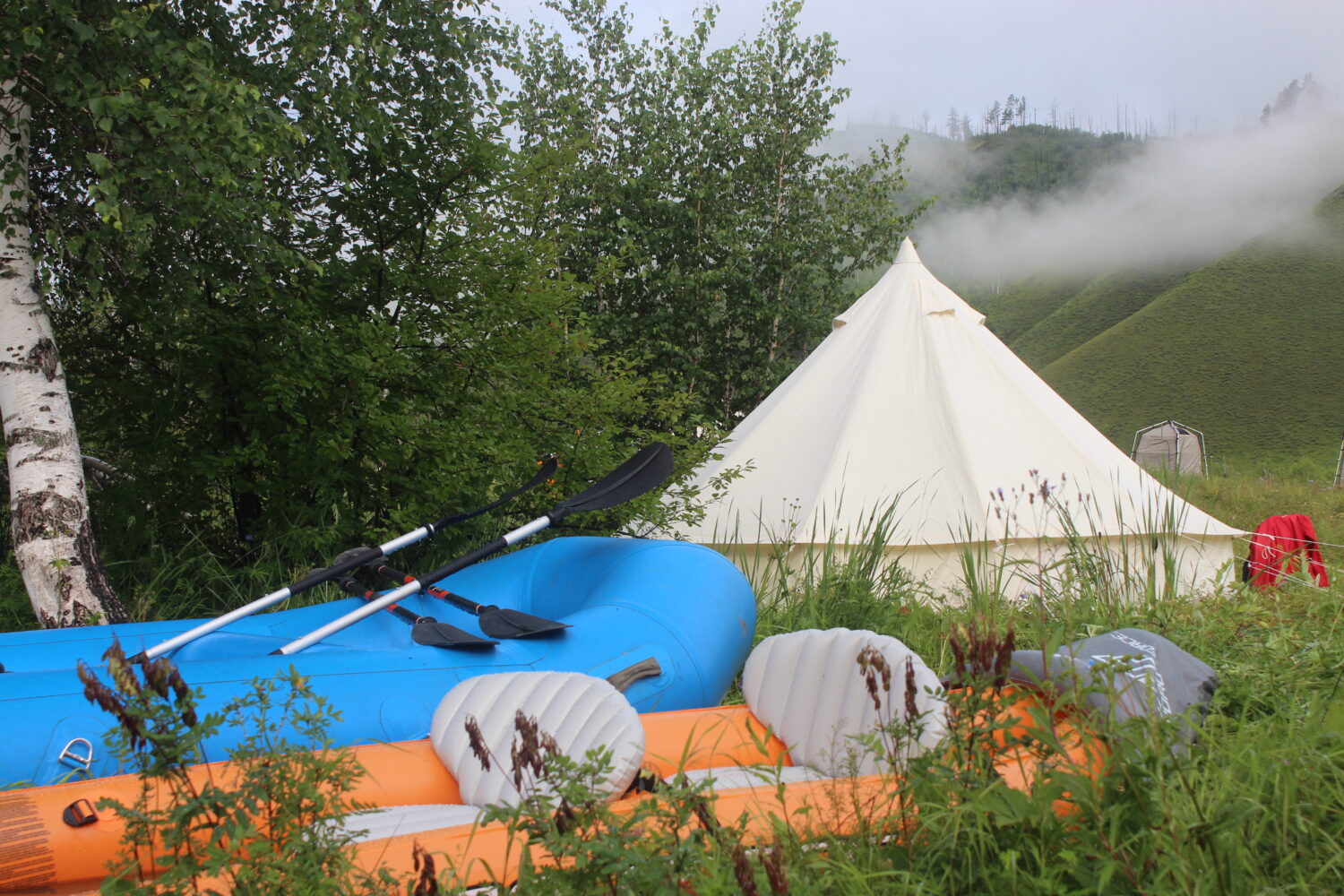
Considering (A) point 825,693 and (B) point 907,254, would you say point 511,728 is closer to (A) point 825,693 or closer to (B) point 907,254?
(A) point 825,693

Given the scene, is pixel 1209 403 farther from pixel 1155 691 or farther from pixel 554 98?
pixel 1155 691

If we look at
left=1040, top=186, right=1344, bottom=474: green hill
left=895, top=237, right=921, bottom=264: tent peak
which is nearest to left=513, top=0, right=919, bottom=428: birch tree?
left=895, top=237, right=921, bottom=264: tent peak

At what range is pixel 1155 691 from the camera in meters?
1.78

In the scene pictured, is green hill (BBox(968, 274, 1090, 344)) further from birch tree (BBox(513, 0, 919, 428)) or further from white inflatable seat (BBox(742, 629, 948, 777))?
white inflatable seat (BBox(742, 629, 948, 777))

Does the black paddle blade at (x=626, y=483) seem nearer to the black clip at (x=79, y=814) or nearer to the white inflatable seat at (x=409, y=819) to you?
the white inflatable seat at (x=409, y=819)

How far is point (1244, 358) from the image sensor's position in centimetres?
4084

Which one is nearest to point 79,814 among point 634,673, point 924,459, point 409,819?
point 409,819

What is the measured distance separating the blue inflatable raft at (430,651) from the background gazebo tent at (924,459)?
5.53 ft

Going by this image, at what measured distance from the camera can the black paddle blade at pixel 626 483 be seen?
3.48 metres

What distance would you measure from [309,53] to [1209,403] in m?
43.9

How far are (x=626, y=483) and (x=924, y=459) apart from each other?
2.48 meters

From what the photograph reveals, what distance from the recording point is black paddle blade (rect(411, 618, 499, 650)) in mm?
2533

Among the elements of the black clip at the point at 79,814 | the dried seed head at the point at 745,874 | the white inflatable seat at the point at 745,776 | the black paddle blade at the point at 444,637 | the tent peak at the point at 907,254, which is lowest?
the white inflatable seat at the point at 745,776

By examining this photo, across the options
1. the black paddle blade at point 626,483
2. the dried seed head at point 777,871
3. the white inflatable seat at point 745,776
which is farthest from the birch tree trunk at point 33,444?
the dried seed head at point 777,871
